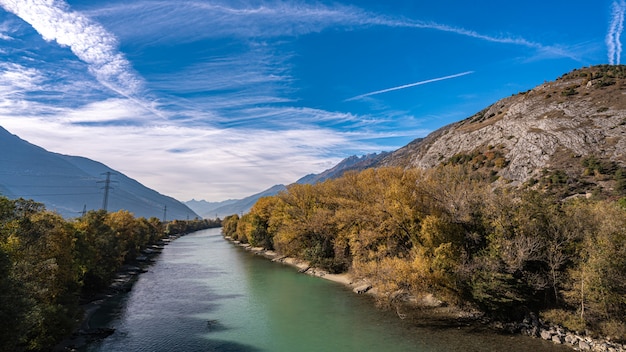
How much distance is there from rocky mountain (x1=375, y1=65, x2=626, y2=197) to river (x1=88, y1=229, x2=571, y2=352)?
51115 millimetres

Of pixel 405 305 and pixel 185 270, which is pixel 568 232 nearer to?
pixel 405 305

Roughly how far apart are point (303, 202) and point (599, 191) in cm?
5126

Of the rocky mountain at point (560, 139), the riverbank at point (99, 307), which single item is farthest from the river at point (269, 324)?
the rocky mountain at point (560, 139)

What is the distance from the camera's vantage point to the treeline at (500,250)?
24297 millimetres

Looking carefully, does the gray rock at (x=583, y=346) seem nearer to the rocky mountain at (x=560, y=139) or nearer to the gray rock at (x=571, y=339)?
the gray rock at (x=571, y=339)

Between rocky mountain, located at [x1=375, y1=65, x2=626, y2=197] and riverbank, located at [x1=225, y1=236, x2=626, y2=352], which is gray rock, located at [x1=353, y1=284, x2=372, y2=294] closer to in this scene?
riverbank, located at [x1=225, y1=236, x2=626, y2=352]

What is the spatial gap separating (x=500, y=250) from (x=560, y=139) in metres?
65.1

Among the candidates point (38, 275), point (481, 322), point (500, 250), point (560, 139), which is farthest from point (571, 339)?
point (560, 139)

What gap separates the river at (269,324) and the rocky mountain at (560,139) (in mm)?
51115

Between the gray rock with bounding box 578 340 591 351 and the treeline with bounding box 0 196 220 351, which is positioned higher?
the treeline with bounding box 0 196 220 351

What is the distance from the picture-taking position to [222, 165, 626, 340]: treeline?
79.7 ft

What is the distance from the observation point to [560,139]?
7706 cm

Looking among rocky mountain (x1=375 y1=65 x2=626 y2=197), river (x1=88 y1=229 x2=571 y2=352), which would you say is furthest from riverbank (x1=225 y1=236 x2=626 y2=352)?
rocky mountain (x1=375 y1=65 x2=626 y2=197)

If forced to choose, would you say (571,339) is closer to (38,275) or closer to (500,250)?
(500,250)
